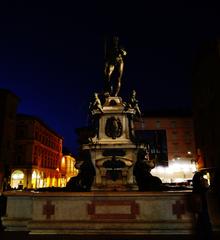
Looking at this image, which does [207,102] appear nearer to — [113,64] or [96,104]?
[113,64]

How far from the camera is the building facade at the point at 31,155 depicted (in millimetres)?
59719

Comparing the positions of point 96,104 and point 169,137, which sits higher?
point 169,137

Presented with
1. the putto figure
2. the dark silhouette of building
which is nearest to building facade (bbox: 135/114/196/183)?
the dark silhouette of building

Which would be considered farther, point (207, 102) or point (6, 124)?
point (6, 124)

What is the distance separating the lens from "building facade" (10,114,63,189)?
196 ft

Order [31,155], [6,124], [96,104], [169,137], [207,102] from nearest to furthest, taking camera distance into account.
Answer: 1. [96,104]
2. [207,102]
3. [6,124]
4. [31,155]
5. [169,137]

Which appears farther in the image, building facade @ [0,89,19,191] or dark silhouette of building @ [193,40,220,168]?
building facade @ [0,89,19,191]

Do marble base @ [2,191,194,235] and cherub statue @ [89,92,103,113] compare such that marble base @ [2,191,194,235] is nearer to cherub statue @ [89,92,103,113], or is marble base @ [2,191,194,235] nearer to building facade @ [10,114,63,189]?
cherub statue @ [89,92,103,113]

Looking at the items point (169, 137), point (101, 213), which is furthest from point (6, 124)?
point (169, 137)

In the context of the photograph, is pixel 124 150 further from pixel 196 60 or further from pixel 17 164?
pixel 17 164

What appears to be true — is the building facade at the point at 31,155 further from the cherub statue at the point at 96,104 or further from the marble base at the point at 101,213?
the marble base at the point at 101,213

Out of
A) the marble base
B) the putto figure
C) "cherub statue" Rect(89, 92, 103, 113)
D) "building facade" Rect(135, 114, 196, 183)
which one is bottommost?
the marble base

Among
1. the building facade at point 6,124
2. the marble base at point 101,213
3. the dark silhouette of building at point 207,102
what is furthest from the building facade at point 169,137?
the marble base at point 101,213

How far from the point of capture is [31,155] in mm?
62844
